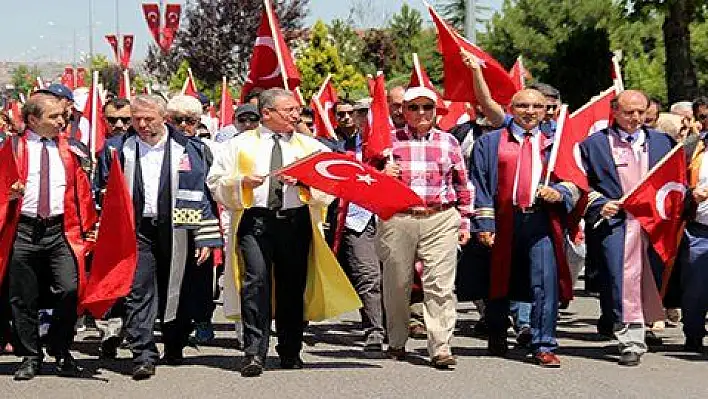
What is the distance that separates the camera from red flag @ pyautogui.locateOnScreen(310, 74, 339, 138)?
1120 centimetres

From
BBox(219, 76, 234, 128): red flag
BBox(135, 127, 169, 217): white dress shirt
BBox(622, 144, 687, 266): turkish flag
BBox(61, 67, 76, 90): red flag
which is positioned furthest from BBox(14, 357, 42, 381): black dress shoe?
BBox(61, 67, 76, 90): red flag

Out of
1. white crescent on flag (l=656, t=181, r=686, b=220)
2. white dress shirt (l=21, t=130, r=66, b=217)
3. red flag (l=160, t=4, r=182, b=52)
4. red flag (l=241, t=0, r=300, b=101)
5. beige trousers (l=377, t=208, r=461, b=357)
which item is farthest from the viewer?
red flag (l=160, t=4, r=182, b=52)

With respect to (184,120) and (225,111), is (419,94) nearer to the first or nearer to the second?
(184,120)

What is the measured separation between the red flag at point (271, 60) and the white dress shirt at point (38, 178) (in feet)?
9.73

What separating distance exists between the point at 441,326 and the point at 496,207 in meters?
0.99

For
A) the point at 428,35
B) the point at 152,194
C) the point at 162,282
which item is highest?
the point at 428,35

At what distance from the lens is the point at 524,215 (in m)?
9.51

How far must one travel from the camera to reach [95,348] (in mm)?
10508

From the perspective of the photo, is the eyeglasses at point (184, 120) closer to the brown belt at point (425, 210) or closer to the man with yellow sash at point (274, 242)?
the man with yellow sash at point (274, 242)

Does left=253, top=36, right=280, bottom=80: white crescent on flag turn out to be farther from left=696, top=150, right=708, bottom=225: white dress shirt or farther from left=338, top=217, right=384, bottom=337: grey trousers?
left=696, top=150, right=708, bottom=225: white dress shirt

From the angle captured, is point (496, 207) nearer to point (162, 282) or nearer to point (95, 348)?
point (162, 282)

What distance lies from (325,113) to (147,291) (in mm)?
3037

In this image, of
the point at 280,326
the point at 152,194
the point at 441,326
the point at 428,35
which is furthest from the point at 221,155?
the point at 428,35

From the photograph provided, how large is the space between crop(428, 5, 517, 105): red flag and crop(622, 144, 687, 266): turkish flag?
1507 millimetres
